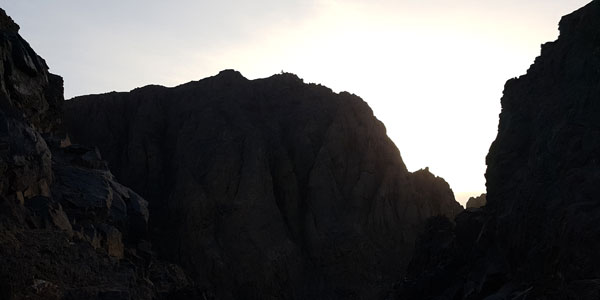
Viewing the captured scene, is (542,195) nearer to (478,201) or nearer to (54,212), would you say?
(54,212)

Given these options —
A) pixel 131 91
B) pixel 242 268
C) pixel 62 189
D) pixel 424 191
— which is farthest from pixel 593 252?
pixel 131 91

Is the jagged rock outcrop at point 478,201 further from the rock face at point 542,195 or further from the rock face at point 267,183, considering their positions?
the rock face at point 542,195

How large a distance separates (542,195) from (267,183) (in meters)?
37.4

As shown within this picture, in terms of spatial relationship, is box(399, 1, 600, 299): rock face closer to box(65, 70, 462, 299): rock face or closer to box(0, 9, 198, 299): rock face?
box(65, 70, 462, 299): rock face

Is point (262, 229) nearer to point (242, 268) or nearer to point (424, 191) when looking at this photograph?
point (242, 268)

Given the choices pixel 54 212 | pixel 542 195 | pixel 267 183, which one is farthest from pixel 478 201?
pixel 54 212

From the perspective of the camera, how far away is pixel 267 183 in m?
63.8

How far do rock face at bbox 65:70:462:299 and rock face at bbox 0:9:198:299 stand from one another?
1305 centimetres

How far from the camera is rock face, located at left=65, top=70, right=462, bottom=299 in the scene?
193 ft

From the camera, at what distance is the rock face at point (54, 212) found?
2666 centimetres

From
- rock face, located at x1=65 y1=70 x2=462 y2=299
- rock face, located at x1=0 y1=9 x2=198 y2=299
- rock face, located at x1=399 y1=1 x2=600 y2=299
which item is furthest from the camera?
rock face, located at x1=65 y1=70 x2=462 y2=299

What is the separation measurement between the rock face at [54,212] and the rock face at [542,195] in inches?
762

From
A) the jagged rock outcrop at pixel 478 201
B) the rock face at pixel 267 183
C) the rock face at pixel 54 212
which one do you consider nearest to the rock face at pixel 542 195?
the rock face at pixel 267 183

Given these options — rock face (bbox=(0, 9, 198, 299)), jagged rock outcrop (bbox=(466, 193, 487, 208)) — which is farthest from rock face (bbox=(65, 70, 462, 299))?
rock face (bbox=(0, 9, 198, 299))
